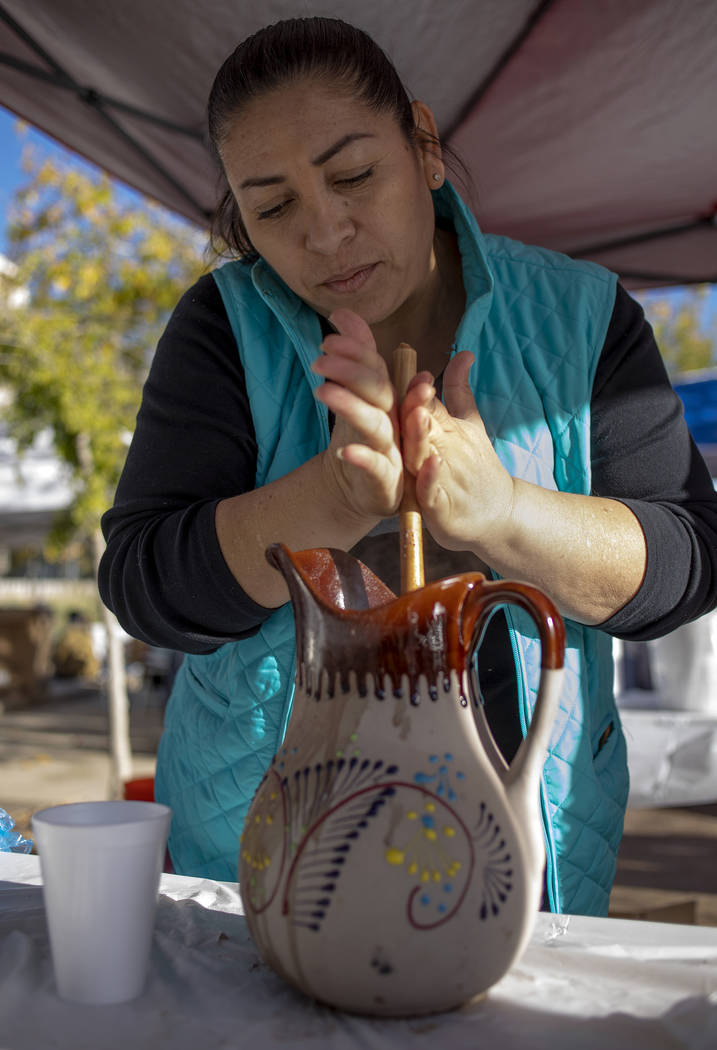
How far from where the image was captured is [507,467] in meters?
1.11

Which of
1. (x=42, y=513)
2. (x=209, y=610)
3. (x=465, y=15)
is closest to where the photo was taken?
(x=209, y=610)

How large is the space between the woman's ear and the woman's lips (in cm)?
20

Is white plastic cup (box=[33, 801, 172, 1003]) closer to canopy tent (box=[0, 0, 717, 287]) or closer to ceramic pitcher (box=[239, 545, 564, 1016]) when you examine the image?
ceramic pitcher (box=[239, 545, 564, 1016])

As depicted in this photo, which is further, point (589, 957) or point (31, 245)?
point (31, 245)

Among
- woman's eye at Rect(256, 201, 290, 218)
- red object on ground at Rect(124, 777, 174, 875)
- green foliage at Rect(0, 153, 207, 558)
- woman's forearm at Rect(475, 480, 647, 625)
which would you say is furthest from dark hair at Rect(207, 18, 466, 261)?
green foliage at Rect(0, 153, 207, 558)

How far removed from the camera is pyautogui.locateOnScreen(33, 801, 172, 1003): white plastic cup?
1.93ft

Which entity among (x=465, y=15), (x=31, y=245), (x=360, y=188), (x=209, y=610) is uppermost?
(x=31, y=245)

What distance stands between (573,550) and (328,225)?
46cm

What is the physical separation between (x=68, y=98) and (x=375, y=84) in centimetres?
130

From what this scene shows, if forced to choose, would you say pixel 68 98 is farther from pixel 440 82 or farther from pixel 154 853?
pixel 154 853

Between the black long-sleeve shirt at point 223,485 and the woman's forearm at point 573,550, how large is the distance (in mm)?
27

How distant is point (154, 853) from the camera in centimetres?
62

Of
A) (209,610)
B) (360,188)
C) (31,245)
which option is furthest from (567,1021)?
(31,245)

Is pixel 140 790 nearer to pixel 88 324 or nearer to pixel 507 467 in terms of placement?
pixel 507 467
